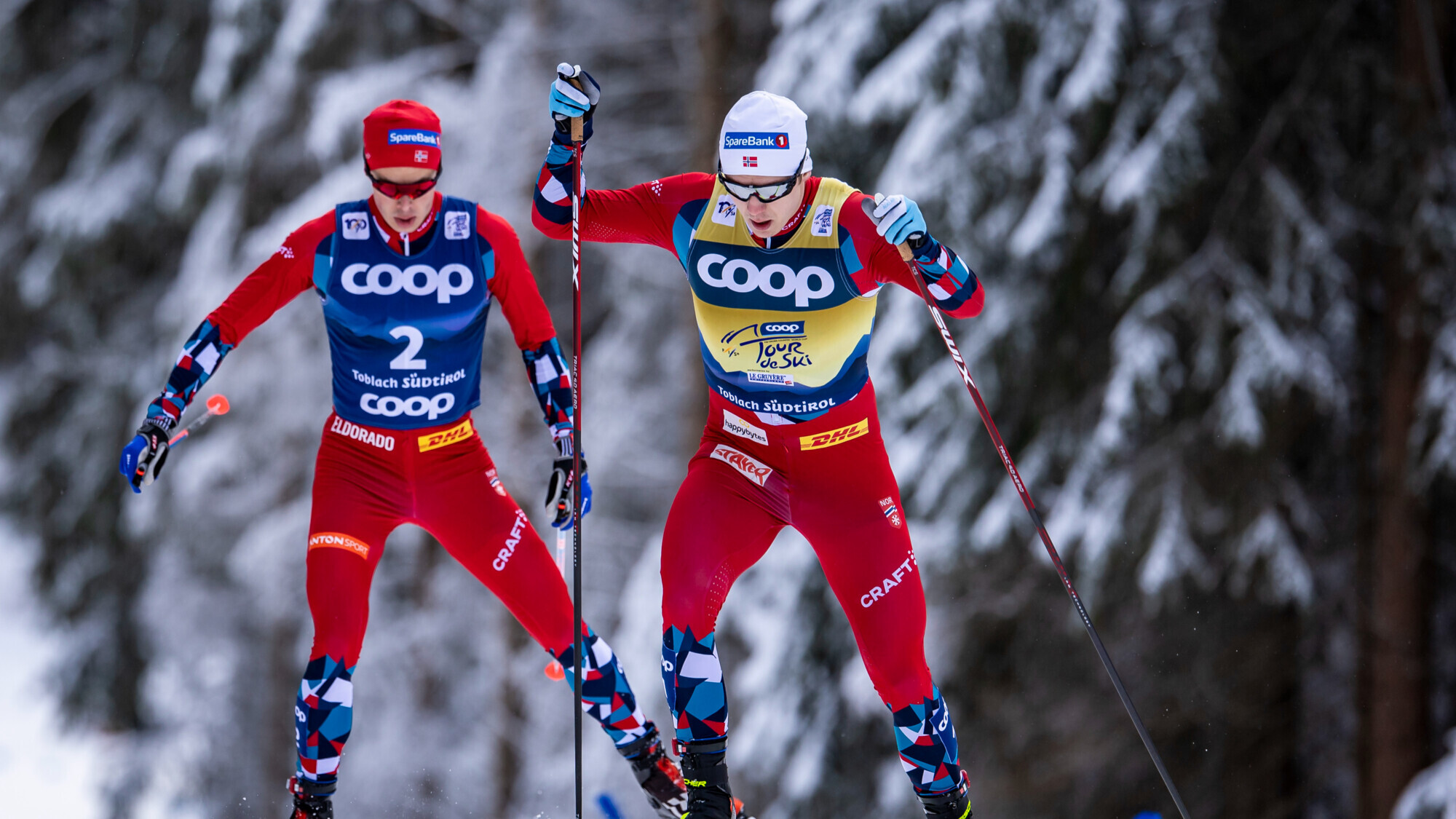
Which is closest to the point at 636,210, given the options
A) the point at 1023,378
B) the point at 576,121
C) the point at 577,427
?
the point at 576,121

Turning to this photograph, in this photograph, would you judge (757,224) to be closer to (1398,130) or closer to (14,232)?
(1398,130)

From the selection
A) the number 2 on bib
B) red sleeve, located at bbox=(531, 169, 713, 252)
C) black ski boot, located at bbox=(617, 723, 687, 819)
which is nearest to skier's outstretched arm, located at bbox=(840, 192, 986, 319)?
red sleeve, located at bbox=(531, 169, 713, 252)

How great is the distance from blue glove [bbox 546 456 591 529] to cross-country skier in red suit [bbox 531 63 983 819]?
0.50 metres

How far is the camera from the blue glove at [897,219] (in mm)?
3436

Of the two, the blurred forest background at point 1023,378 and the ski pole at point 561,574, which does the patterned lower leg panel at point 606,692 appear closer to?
the ski pole at point 561,574

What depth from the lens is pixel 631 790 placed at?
397 inches

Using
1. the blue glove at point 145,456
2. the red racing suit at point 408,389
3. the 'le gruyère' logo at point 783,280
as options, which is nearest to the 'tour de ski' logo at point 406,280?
the red racing suit at point 408,389

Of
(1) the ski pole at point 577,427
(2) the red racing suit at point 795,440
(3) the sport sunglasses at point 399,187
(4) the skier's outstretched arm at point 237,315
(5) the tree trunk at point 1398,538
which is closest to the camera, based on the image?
(2) the red racing suit at point 795,440

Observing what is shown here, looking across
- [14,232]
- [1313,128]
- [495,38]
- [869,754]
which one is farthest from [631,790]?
[14,232]

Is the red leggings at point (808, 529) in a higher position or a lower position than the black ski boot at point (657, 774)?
higher

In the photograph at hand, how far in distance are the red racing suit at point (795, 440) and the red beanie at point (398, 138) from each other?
0.40 m

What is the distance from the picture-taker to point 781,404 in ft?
12.3

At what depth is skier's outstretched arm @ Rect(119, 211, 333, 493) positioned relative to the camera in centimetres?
389

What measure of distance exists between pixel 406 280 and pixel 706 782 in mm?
1865
